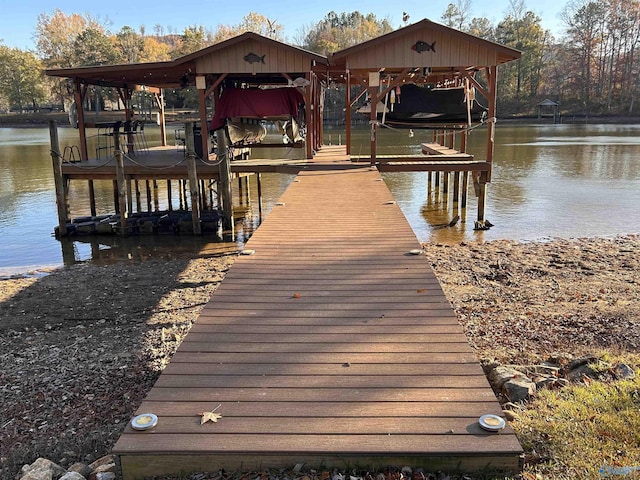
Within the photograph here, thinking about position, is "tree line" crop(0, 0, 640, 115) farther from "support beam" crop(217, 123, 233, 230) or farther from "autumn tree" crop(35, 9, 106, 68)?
"support beam" crop(217, 123, 233, 230)

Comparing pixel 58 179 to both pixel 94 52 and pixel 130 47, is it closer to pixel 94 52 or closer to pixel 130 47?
pixel 94 52

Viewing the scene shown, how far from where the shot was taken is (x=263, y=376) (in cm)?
334

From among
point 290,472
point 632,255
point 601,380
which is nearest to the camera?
point 290,472

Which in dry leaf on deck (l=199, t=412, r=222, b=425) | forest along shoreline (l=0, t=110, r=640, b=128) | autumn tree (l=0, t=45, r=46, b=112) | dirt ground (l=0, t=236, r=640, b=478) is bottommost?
dirt ground (l=0, t=236, r=640, b=478)

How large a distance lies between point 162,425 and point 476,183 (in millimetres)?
13632

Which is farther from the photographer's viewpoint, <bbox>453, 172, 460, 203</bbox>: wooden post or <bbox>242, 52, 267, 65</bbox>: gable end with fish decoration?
<bbox>453, 172, 460, 203</bbox>: wooden post

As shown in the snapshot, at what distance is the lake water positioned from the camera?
541 inches

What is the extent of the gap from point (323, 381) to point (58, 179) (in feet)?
43.5

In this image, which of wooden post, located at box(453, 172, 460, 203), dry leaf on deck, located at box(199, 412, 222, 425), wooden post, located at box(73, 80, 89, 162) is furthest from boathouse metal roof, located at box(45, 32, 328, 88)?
dry leaf on deck, located at box(199, 412, 222, 425)

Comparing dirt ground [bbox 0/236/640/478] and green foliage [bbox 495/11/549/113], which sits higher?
green foliage [bbox 495/11/549/113]

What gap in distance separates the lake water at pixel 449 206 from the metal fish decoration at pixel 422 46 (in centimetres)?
487

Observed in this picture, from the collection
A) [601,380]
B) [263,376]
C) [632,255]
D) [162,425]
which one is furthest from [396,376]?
[632,255]

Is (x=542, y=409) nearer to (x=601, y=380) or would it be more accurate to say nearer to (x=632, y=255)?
(x=601, y=380)

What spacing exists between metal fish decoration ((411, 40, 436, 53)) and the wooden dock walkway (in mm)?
8453
